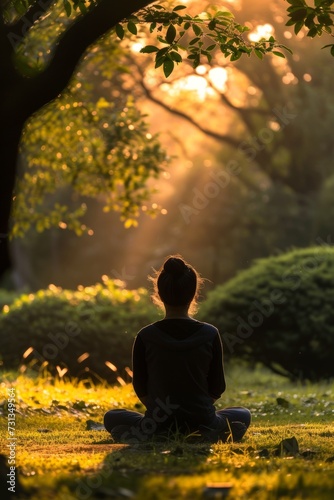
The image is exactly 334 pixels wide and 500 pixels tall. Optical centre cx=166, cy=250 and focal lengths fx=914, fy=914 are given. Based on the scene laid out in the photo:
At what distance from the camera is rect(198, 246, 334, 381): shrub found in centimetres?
1412

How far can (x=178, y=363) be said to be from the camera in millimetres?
6223

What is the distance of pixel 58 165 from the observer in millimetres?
12062

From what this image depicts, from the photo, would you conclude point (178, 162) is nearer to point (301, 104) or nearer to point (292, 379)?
point (301, 104)

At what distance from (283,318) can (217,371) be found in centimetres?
791

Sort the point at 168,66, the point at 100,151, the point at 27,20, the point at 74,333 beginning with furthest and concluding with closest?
1. the point at 74,333
2. the point at 100,151
3. the point at 27,20
4. the point at 168,66

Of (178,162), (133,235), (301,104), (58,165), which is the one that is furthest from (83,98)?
(178,162)

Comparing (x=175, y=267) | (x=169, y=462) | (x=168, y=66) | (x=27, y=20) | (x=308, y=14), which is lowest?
(x=169, y=462)

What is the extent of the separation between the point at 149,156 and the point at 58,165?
1209 mm

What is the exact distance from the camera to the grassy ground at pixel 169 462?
4426 millimetres

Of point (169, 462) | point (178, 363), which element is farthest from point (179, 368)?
point (169, 462)

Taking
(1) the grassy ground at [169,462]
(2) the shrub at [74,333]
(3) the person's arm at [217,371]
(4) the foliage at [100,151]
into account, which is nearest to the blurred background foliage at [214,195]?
(2) the shrub at [74,333]

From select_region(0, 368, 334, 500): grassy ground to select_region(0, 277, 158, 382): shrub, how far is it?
4937 millimetres

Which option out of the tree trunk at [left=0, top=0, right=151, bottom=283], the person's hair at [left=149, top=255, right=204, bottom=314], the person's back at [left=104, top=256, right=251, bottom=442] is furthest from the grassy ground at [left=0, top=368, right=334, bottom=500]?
the tree trunk at [left=0, top=0, right=151, bottom=283]

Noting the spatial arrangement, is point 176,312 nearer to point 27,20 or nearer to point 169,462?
point 169,462
